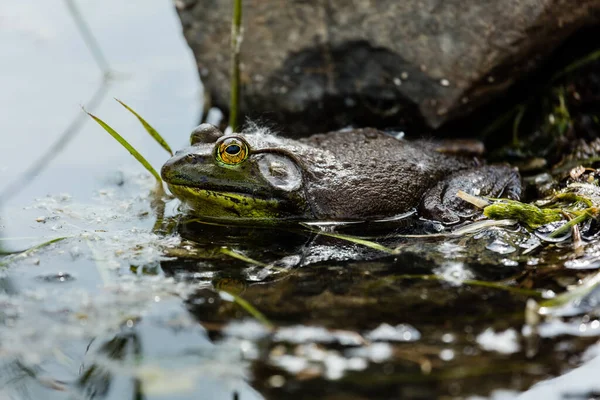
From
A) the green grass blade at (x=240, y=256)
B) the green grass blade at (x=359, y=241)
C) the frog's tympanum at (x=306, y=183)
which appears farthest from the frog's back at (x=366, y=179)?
the green grass blade at (x=240, y=256)

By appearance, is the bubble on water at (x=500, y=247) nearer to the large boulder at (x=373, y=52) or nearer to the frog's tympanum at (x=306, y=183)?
the frog's tympanum at (x=306, y=183)

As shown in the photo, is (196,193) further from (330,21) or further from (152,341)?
(330,21)

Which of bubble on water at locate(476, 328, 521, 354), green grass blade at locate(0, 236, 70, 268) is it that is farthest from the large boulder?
bubble on water at locate(476, 328, 521, 354)

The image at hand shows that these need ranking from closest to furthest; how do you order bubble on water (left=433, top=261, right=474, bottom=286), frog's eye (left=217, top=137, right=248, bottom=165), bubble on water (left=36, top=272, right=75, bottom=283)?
bubble on water (left=433, top=261, right=474, bottom=286)
bubble on water (left=36, top=272, right=75, bottom=283)
frog's eye (left=217, top=137, right=248, bottom=165)

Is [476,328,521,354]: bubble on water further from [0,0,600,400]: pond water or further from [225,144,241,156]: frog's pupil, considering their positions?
[225,144,241,156]: frog's pupil

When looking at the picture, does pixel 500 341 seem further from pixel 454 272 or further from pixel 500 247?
pixel 500 247
